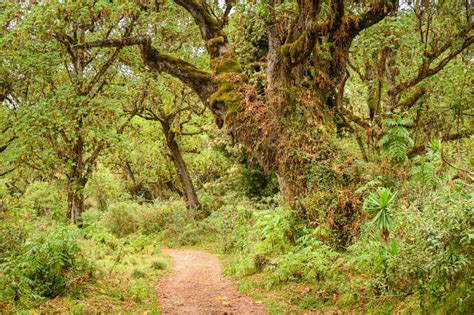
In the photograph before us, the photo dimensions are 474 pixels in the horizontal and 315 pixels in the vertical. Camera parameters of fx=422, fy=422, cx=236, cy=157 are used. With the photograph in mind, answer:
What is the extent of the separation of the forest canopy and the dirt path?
0.67 meters

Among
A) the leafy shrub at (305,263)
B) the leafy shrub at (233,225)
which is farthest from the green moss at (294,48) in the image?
the leafy shrub at (233,225)

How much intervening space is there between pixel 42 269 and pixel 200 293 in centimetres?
360

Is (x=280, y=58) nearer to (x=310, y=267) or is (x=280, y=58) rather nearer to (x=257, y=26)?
(x=257, y=26)

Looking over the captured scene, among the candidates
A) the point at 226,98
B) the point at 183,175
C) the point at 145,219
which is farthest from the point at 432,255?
the point at 145,219

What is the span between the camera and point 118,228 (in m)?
23.7

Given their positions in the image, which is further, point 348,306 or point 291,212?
point 291,212

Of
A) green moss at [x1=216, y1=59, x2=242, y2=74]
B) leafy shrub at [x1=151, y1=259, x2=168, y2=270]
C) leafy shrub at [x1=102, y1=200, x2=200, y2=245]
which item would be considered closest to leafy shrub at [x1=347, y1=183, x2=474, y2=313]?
green moss at [x1=216, y1=59, x2=242, y2=74]

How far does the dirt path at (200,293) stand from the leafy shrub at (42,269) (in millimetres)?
2032

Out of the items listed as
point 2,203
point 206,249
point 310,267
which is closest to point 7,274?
Answer: point 2,203

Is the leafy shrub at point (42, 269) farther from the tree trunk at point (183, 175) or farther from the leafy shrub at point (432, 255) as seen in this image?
the tree trunk at point (183, 175)

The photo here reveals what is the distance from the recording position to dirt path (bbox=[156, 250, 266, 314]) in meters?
8.11

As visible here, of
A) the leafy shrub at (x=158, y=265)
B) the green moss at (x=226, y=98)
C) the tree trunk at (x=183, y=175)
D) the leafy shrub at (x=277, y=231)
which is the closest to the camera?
the leafy shrub at (x=277, y=231)

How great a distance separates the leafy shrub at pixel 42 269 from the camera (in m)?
6.97

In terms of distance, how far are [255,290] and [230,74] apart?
216 inches
